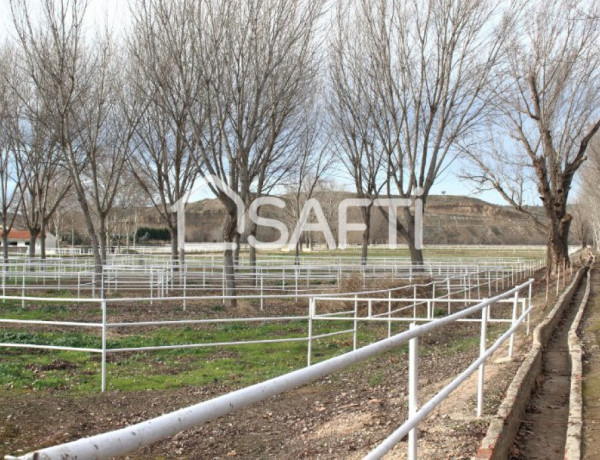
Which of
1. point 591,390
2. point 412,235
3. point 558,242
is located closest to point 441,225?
point 558,242

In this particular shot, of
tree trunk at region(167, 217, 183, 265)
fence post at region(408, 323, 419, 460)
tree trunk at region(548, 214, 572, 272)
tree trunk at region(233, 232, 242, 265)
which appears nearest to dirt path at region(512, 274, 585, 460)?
fence post at region(408, 323, 419, 460)

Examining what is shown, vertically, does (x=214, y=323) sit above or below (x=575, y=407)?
below

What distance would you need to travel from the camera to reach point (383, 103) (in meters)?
27.3

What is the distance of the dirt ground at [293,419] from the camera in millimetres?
5312

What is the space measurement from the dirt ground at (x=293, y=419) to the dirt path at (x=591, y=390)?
77 centimetres

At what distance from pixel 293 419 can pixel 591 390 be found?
3152mm

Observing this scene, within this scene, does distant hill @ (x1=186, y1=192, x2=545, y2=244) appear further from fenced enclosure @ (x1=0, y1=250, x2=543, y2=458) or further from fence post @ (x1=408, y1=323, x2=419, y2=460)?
fence post @ (x1=408, y1=323, x2=419, y2=460)

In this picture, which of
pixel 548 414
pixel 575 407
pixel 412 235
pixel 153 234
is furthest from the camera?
pixel 153 234

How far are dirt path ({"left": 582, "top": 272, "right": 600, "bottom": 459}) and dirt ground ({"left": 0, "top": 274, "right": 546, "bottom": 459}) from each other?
2.53ft

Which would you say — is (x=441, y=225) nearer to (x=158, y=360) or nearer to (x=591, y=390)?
(x=158, y=360)

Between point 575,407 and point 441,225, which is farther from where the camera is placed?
point 441,225

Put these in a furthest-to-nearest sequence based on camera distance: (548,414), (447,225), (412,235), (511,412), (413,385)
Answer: (447,225) → (412,235) → (548,414) → (511,412) → (413,385)

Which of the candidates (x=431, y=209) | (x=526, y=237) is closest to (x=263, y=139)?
(x=526, y=237)

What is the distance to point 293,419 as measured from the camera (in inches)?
273
